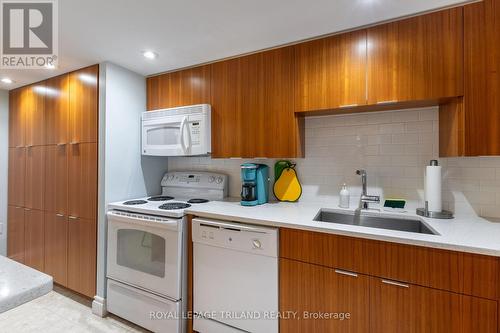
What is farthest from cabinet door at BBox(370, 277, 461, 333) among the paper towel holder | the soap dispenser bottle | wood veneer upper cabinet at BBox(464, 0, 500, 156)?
wood veneer upper cabinet at BBox(464, 0, 500, 156)

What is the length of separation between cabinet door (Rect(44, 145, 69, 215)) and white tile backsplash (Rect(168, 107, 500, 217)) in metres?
2.06

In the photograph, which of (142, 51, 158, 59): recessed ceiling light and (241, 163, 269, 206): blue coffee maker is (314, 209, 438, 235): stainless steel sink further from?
(142, 51, 158, 59): recessed ceiling light

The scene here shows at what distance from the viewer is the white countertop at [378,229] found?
1.08 metres

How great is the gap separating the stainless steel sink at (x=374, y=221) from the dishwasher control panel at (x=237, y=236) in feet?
1.18

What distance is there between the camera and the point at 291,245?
1437 mm

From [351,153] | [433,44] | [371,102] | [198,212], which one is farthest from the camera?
[351,153]

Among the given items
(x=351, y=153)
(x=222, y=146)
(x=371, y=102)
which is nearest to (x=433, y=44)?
(x=371, y=102)

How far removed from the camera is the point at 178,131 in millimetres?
2170

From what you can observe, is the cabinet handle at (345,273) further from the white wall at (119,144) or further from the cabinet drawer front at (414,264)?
the white wall at (119,144)

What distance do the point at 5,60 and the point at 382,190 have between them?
3337mm

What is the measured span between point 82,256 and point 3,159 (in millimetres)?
1965

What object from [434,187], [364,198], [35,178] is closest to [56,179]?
[35,178]

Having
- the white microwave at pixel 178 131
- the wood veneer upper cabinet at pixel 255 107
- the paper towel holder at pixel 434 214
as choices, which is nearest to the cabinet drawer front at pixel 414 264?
the paper towel holder at pixel 434 214

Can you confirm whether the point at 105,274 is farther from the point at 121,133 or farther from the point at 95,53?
the point at 95,53
